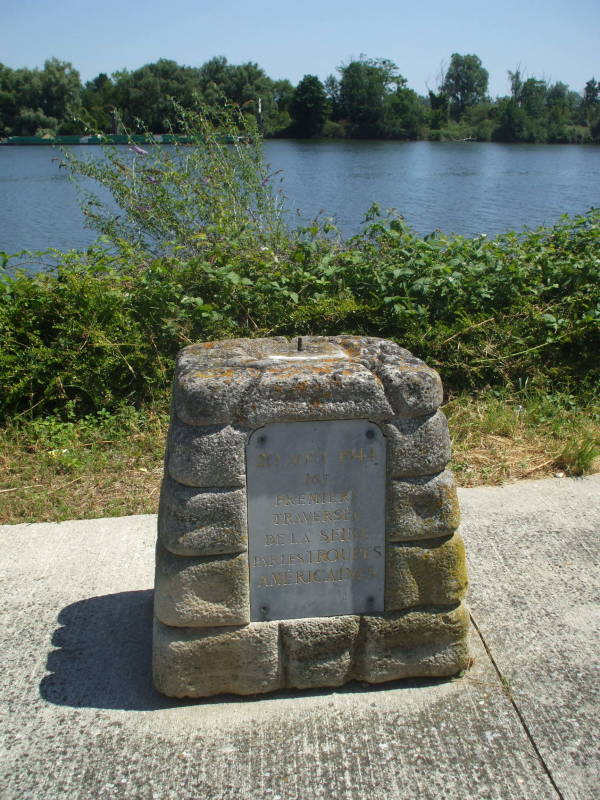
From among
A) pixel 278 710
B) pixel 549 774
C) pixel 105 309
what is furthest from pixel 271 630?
pixel 105 309

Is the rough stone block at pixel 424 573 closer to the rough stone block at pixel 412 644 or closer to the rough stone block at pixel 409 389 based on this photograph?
the rough stone block at pixel 412 644

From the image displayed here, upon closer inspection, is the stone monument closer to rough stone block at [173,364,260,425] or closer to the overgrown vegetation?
rough stone block at [173,364,260,425]

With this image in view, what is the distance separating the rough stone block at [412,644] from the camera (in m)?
2.40

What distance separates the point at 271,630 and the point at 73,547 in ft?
4.55

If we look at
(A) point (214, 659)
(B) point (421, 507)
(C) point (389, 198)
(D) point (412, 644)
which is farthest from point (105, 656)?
(C) point (389, 198)

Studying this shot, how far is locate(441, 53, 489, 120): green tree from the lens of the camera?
85.5 metres

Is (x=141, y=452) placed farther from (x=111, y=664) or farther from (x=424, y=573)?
(x=424, y=573)

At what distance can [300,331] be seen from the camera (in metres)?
4.98

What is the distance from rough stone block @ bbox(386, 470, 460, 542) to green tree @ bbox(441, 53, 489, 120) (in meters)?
89.4

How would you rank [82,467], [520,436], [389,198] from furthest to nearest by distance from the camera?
[389,198]
[520,436]
[82,467]

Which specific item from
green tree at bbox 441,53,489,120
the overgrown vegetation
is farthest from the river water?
green tree at bbox 441,53,489,120

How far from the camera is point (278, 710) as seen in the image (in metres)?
2.37

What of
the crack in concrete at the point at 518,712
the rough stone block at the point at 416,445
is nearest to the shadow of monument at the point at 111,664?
the crack in concrete at the point at 518,712

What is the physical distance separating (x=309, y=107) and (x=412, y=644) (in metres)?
58.5
